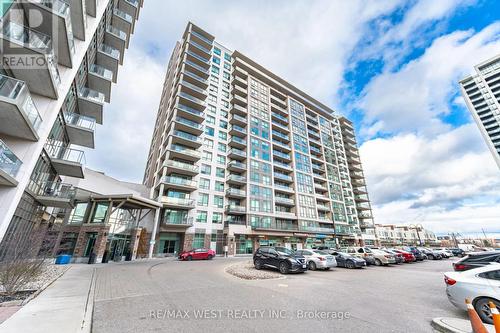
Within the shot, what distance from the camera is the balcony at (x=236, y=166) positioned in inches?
1523

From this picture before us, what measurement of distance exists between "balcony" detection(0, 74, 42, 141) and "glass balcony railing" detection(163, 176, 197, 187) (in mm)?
19741

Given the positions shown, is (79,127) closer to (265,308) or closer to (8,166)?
(8,166)


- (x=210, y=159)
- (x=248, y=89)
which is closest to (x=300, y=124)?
(x=248, y=89)

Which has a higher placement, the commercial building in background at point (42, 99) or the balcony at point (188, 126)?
the balcony at point (188, 126)

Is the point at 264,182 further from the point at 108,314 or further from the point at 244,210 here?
the point at 108,314

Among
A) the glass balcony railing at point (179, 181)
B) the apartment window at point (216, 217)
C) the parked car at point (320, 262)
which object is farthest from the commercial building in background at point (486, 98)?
the glass balcony railing at point (179, 181)

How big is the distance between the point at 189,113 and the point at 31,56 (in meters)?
26.1

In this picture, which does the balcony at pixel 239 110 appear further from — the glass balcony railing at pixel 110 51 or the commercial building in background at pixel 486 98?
the commercial building in background at pixel 486 98

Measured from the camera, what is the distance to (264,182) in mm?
41219

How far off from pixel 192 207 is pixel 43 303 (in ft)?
85.6

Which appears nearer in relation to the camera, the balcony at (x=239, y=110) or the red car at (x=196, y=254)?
the red car at (x=196, y=254)

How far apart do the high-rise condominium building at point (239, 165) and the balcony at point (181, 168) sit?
156 millimetres

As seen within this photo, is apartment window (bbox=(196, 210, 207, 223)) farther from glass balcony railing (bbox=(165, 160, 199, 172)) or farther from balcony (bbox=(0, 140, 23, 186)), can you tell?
balcony (bbox=(0, 140, 23, 186))

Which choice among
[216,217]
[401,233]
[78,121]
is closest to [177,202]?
[216,217]
